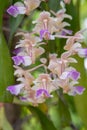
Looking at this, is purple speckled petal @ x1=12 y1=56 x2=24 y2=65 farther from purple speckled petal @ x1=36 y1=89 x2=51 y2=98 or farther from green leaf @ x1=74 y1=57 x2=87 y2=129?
green leaf @ x1=74 y1=57 x2=87 y2=129

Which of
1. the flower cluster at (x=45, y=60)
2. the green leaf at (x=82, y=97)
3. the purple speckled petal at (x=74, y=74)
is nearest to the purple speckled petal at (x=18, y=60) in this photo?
the flower cluster at (x=45, y=60)

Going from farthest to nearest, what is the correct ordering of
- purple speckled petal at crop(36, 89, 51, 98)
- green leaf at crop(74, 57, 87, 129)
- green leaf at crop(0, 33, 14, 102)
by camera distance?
green leaf at crop(74, 57, 87, 129)
green leaf at crop(0, 33, 14, 102)
purple speckled petal at crop(36, 89, 51, 98)

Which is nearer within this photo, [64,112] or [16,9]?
[16,9]

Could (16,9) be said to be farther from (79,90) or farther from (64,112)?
(64,112)

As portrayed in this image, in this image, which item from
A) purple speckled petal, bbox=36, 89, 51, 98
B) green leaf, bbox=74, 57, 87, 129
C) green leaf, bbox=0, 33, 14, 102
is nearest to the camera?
purple speckled petal, bbox=36, 89, 51, 98

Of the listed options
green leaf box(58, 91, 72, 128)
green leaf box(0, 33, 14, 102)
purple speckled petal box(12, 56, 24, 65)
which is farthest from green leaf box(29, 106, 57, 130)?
purple speckled petal box(12, 56, 24, 65)

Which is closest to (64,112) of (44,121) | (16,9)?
(44,121)

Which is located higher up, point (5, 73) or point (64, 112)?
point (5, 73)

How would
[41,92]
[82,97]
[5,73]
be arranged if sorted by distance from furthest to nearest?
[82,97]
[5,73]
[41,92]

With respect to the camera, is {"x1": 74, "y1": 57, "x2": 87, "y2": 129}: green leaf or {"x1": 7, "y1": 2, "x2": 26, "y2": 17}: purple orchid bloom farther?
{"x1": 74, "y1": 57, "x2": 87, "y2": 129}: green leaf

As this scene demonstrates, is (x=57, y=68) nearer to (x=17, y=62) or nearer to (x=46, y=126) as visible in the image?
(x=17, y=62)

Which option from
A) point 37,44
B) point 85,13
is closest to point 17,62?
point 37,44
